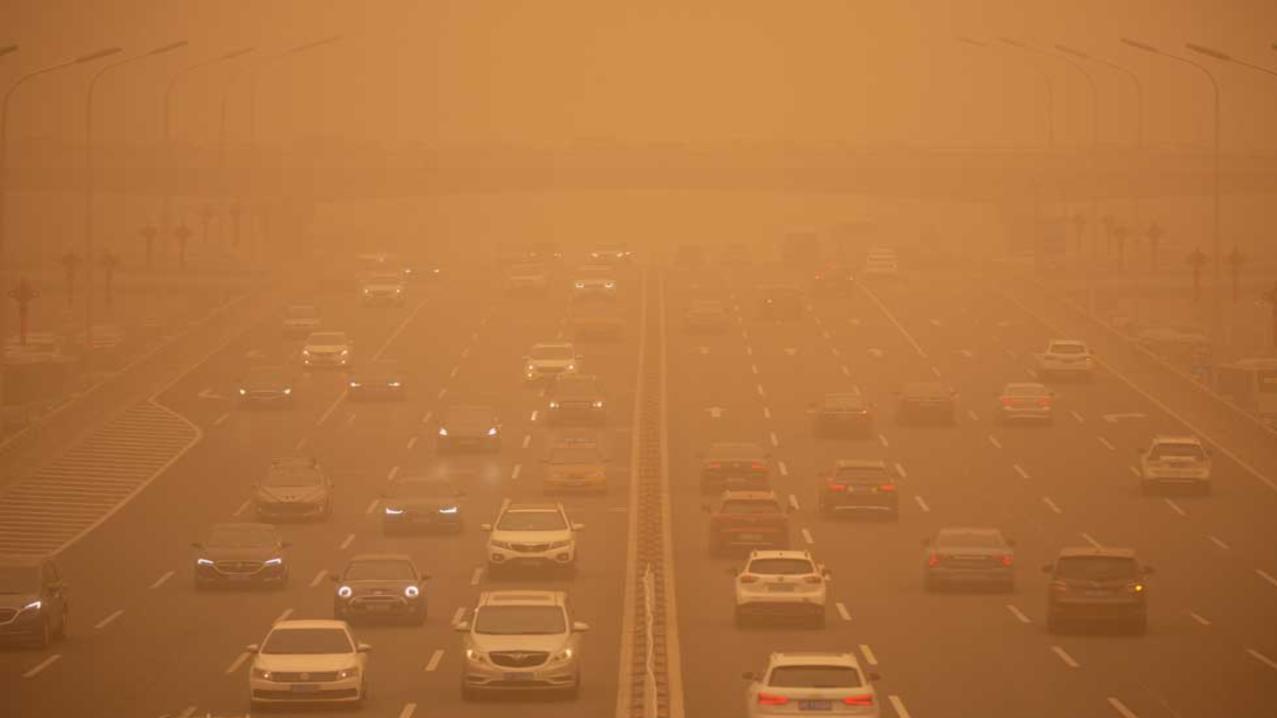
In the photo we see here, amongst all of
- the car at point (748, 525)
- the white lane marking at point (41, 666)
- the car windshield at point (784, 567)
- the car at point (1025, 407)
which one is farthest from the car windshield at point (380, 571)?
the car at point (1025, 407)

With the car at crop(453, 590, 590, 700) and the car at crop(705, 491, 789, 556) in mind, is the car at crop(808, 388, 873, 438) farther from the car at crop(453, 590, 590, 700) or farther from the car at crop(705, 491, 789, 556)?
the car at crop(453, 590, 590, 700)

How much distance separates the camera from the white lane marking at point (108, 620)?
45.9 m

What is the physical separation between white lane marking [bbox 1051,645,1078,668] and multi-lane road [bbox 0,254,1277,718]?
0.11m

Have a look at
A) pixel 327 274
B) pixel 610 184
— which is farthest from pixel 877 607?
pixel 610 184

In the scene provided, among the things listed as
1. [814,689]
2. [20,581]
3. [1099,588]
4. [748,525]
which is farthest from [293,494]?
[814,689]

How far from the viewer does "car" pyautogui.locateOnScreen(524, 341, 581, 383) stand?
288 feet

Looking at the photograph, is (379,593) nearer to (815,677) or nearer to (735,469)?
(815,677)

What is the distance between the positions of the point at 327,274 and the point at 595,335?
3751 cm

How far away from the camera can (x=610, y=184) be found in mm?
166750

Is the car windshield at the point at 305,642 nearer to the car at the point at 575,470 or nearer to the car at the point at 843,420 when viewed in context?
the car at the point at 575,470

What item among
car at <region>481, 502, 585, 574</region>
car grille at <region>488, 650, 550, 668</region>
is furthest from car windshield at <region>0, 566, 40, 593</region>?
car at <region>481, 502, 585, 574</region>

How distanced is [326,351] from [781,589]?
4995 centimetres

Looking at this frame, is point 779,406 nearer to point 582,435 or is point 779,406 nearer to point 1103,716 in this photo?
point 582,435

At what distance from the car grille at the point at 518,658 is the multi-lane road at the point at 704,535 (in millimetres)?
658
